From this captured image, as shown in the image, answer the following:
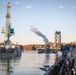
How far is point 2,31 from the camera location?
4555 inches

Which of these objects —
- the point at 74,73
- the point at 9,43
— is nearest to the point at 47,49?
the point at 9,43

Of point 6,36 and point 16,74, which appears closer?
point 16,74

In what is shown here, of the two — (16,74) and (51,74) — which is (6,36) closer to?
(16,74)

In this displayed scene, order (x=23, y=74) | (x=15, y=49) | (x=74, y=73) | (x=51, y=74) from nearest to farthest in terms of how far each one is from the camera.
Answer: (x=74, y=73) → (x=51, y=74) → (x=23, y=74) → (x=15, y=49)

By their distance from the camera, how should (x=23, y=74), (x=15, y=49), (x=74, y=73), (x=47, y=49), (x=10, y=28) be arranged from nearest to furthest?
(x=74, y=73), (x=23, y=74), (x=10, y=28), (x=15, y=49), (x=47, y=49)

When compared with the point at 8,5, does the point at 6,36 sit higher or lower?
lower

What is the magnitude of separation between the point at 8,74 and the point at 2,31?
3296 inches

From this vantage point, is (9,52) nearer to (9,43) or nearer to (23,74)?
(9,43)

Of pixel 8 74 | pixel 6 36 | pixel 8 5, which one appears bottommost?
pixel 8 74

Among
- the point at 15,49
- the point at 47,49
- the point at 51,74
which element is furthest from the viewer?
the point at 47,49

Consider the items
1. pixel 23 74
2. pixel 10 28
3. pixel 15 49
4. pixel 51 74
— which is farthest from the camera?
pixel 15 49

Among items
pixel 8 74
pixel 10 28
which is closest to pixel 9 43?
pixel 10 28

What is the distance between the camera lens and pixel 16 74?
1288 inches

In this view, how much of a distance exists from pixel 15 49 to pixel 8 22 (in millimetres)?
13273
